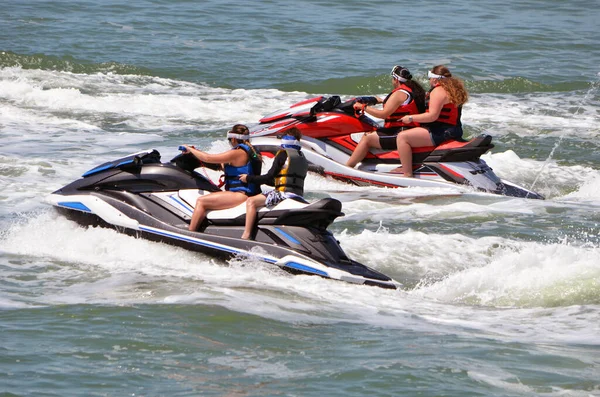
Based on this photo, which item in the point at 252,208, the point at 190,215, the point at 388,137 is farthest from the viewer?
the point at 388,137

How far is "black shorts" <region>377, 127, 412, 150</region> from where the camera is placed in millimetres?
13398

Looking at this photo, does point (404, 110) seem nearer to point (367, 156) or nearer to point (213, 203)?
point (367, 156)

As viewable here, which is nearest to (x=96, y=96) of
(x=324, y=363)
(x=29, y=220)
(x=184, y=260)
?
(x=29, y=220)

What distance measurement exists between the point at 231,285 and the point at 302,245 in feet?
2.35

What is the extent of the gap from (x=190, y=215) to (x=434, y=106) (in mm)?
4426

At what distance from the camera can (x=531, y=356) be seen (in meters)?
7.18

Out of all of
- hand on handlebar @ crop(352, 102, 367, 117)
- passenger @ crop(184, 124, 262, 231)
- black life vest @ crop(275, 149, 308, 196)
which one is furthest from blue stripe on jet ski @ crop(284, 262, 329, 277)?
hand on handlebar @ crop(352, 102, 367, 117)

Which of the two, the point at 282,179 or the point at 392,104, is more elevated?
the point at 392,104

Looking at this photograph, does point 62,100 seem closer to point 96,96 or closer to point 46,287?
point 96,96

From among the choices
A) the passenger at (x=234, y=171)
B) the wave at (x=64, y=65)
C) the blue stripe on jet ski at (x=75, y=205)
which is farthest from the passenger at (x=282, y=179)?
the wave at (x=64, y=65)

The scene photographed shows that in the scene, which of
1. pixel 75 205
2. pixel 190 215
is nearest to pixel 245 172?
pixel 190 215

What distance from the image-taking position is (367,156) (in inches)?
537

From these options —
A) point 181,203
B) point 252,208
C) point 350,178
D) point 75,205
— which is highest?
point 252,208

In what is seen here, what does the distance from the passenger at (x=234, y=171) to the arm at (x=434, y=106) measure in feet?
13.3
